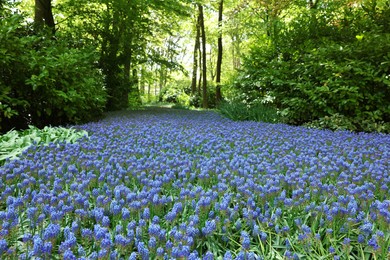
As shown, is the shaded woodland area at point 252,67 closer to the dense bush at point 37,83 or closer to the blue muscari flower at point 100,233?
the dense bush at point 37,83

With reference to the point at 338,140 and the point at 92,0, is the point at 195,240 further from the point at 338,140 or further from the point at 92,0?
the point at 92,0

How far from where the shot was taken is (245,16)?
48.2ft

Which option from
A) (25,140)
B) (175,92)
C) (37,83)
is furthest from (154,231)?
(175,92)

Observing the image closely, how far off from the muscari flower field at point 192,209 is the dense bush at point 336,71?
396 centimetres

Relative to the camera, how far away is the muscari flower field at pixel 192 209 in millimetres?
1689

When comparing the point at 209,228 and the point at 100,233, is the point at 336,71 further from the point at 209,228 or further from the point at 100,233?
the point at 100,233

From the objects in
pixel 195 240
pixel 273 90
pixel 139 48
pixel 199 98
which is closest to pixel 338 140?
pixel 195 240

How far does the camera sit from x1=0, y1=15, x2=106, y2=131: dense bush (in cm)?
571

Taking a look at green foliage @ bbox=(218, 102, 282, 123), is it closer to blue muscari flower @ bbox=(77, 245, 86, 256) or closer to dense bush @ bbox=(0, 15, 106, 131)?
dense bush @ bbox=(0, 15, 106, 131)

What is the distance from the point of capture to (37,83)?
18.7 feet

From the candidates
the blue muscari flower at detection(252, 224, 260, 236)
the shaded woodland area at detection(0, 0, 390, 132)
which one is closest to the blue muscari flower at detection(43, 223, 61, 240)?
the blue muscari flower at detection(252, 224, 260, 236)

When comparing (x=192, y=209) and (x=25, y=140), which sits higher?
(x=25, y=140)

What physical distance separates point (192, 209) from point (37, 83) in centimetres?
470

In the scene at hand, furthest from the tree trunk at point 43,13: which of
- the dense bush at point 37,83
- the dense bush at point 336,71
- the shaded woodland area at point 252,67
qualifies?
the dense bush at point 336,71
